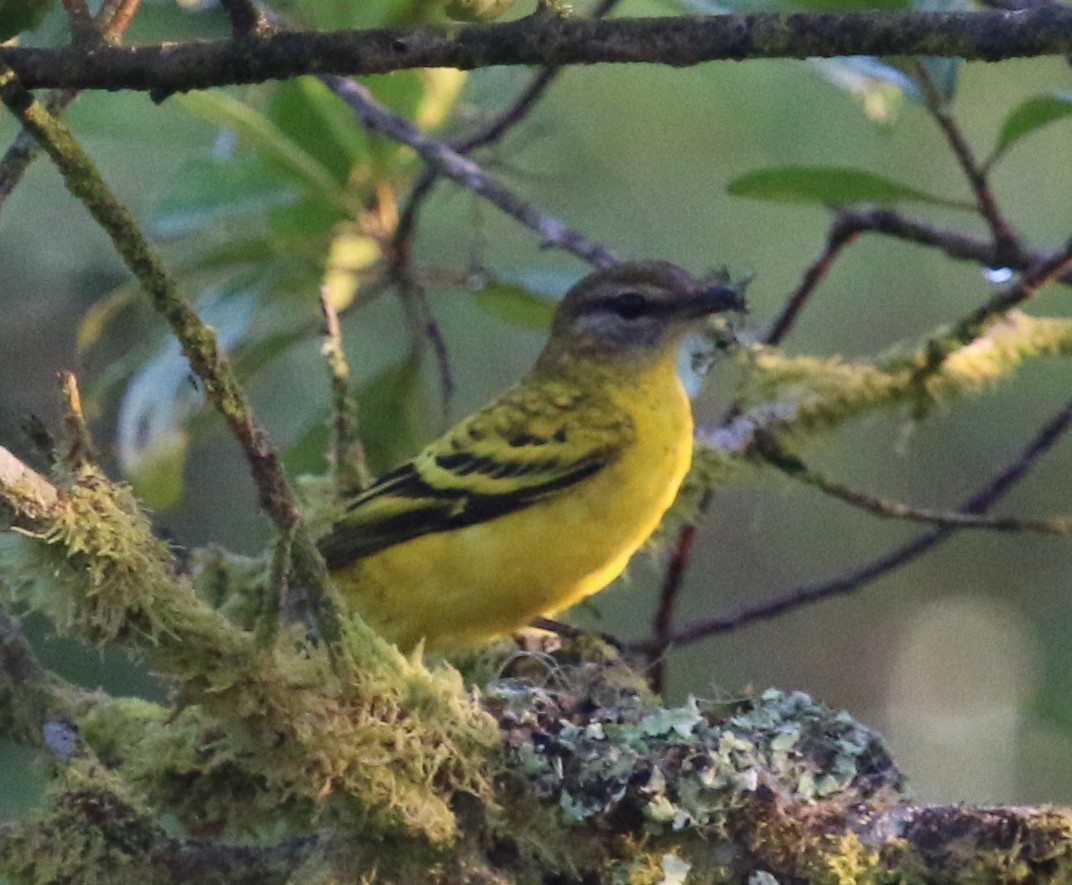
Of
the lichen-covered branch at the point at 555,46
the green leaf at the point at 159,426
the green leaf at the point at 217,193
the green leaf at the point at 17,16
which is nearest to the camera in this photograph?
the lichen-covered branch at the point at 555,46

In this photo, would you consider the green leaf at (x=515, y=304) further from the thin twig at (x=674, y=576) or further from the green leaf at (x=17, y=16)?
the green leaf at (x=17, y=16)

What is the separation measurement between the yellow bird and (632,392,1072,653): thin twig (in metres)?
0.53

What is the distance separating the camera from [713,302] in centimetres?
427

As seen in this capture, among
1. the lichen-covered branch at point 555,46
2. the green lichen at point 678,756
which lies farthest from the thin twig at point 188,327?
the green lichen at point 678,756

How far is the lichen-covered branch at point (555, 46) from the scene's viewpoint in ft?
5.74

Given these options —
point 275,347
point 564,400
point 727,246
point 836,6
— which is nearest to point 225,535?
point 275,347


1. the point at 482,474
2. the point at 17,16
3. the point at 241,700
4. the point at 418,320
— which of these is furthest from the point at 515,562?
the point at 17,16

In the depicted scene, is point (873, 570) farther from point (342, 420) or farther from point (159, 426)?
point (159, 426)

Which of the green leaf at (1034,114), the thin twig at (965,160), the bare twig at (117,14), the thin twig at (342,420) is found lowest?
the thin twig at (342,420)

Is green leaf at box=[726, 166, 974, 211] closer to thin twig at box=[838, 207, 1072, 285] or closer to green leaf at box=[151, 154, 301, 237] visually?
thin twig at box=[838, 207, 1072, 285]

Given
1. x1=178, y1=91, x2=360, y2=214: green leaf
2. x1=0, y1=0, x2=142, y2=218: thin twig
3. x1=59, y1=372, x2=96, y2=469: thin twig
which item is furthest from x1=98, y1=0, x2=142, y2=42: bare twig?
x1=178, y1=91, x2=360, y2=214: green leaf

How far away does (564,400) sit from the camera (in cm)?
426

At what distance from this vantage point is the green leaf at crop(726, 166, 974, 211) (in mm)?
3684

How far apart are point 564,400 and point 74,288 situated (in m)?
2.61
